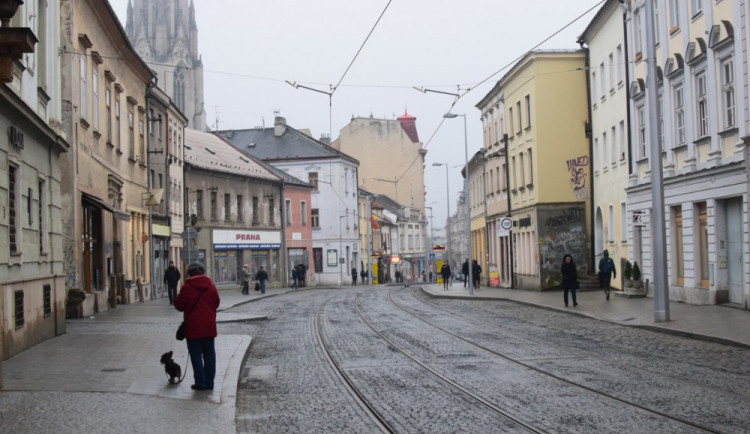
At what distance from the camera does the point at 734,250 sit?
25297mm

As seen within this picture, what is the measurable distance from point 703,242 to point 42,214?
18.0 meters

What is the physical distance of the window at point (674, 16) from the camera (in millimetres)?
28766

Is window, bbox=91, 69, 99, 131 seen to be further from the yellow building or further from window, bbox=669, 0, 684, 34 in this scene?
the yellow building

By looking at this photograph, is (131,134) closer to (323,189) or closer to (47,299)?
(47,299)

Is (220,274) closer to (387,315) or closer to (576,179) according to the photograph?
(576,179)

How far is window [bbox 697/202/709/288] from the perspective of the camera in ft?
89.6

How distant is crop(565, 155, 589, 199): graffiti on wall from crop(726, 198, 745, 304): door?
18087 mm

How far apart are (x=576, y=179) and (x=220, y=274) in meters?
26.0

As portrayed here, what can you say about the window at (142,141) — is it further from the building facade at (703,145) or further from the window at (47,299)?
Answer: the window at (47,299)

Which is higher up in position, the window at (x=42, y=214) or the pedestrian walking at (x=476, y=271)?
the window at (x=42, y=214)

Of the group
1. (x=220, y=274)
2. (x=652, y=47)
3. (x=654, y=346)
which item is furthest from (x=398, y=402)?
(x=220, y=274)

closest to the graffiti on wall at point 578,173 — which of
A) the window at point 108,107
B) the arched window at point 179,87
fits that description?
the window at point 108,107

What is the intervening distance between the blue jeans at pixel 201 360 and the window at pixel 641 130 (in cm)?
2437

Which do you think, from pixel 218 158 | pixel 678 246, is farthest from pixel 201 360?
pixel 218 158
